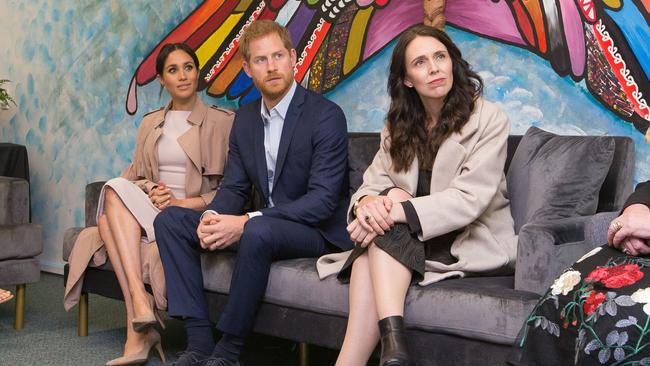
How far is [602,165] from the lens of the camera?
2695mm

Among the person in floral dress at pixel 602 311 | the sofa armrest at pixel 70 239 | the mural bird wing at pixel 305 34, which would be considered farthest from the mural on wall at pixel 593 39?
the sofa armrest at pixel 70 239

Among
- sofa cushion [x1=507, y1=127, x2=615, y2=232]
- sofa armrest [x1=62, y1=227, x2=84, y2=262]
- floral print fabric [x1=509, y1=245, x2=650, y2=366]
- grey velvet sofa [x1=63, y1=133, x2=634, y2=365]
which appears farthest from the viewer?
sofa armrest [x1=62, y1=227, x2=84, y2=262]

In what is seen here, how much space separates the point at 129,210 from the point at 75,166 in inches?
84.5

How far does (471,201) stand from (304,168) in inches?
30.7

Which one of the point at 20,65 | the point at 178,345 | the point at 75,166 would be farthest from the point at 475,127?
the point at 20,65

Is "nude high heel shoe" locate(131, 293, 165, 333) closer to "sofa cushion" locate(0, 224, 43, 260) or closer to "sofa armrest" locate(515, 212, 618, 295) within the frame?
"sofa cushion" locate(0, 224, 43, 260)

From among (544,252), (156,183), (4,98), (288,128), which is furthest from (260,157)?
(4,98)

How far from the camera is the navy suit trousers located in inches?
110

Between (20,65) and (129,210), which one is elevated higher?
(20,65)

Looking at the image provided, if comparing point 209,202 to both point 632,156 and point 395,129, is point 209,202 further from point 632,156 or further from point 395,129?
point 632,156

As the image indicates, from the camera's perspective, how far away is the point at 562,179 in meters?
2.68

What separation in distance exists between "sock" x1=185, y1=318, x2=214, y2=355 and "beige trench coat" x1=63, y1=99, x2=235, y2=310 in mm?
673

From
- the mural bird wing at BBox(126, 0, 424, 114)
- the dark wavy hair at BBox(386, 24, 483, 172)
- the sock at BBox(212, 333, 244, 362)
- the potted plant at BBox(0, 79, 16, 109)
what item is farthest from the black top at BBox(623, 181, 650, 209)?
the potted plant at BBox(0, 79, 16, 109)

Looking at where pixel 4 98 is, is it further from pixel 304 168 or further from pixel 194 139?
pixel 304 168
